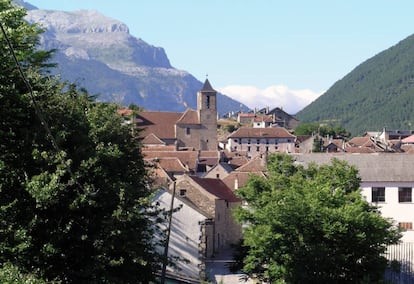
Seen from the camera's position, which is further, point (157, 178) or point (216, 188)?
point (216, 188)

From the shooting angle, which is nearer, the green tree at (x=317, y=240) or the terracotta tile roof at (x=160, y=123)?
the green tree at (x=317, y=240)

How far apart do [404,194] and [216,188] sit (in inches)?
434

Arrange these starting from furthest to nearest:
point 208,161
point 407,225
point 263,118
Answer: point 263,118, point 208,161, point 407,225

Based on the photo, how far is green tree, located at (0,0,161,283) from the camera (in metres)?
16.2

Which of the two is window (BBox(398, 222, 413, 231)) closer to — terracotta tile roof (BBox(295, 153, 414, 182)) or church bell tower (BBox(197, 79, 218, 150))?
terracotta tile roof (BBox(295, 153, 414, 182))

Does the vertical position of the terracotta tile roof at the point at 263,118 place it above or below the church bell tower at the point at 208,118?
above

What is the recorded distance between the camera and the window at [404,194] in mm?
43219

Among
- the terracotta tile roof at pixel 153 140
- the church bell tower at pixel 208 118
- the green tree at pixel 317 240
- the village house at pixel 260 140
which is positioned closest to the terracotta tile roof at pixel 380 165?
the green tree at pixel 317 240

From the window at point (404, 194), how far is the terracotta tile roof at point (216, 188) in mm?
9885

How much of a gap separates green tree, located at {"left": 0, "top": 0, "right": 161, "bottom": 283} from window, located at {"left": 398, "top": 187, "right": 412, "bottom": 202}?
Answer: 2722cm

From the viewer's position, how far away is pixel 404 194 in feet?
142

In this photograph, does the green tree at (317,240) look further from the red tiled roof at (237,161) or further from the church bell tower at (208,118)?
the church bell tower at (208,118)

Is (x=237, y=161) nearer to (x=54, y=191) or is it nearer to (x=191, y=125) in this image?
(x=191, y=125)

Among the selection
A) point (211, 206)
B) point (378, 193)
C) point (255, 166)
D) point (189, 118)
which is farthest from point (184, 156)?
point (211, 206)
